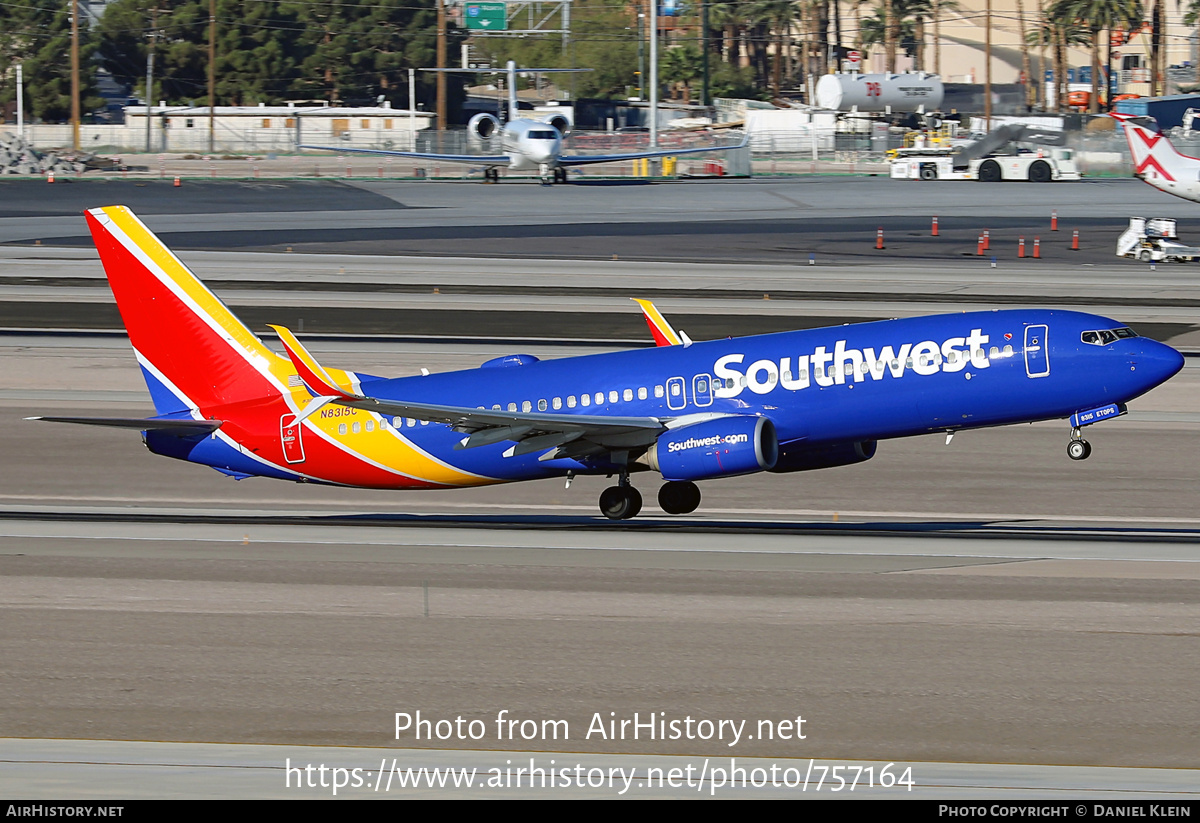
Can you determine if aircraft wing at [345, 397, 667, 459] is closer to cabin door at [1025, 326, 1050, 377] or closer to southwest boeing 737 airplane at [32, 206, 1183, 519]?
southwest boeing 737 airplane at [32, 206, 1183, 519]

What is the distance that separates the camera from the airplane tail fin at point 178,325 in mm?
33875

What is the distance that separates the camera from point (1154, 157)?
10762 centimetres

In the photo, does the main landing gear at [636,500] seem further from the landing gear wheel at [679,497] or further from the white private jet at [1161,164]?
the white private jet at [1161,164]

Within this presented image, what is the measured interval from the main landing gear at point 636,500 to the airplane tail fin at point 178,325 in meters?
7.95

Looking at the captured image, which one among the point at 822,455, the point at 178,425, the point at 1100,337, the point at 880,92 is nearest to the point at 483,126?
the point at 880,92

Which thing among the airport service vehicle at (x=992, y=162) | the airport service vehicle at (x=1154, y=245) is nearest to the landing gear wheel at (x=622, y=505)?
the airport service vehicle at (x=1154, y=245)

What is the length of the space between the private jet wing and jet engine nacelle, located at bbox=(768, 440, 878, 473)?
3.04m

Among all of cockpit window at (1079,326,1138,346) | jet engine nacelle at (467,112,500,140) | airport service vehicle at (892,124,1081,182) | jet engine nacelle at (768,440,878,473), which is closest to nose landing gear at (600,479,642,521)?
jet engine nacelle at (768,440,878,473)

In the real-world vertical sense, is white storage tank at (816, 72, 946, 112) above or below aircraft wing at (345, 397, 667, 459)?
above

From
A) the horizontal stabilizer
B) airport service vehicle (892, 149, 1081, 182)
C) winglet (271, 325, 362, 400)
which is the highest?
airport service vehicle (892, 149, 1081, 182)

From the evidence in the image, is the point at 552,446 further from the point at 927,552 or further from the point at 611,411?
the point at 927,552

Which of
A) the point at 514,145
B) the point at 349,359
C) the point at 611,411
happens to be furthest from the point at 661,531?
the point at 514,145

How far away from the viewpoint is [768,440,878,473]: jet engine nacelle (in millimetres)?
32344
